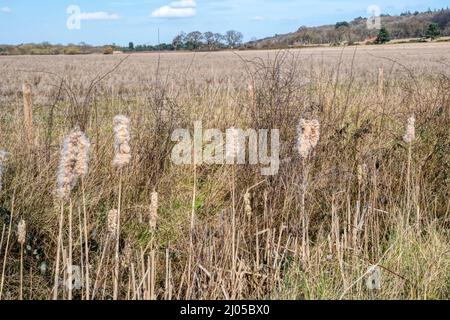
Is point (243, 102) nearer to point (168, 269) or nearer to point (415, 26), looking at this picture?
point (168, 269)

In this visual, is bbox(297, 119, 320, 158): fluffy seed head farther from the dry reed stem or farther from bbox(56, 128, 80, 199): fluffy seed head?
the dry reed stem

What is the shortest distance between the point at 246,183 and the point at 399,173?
4.02 ft

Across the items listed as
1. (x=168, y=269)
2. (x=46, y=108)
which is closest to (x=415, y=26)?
(x=46, y=108)

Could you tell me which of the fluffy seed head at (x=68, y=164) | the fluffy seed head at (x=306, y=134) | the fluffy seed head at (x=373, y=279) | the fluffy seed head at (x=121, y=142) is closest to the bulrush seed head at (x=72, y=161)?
the fluffy seed head at (x=68, y=164)

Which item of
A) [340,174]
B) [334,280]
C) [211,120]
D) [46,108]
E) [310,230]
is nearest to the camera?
[334,280]

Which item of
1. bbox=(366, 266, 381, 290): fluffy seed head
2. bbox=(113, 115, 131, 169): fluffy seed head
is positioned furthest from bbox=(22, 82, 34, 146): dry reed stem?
bbox=(366, 266, 381, 290): fluffy seed head

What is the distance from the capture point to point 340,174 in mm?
3529

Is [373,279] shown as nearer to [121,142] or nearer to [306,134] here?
[306,134]

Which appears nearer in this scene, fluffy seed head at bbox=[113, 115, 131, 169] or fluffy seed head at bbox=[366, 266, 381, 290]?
fluffy seed head at bbox=[113, 115, 131, 169]

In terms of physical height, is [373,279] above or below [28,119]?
below

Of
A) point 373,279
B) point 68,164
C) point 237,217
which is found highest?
point 68,164

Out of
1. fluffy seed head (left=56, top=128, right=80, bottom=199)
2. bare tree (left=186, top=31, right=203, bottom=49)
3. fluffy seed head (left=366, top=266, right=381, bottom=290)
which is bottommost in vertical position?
fluffy seed head (left=366, top=266, right=381, bottom=290)

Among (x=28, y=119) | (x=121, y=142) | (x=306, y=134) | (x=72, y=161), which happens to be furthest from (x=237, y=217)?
(x=28, y=119)

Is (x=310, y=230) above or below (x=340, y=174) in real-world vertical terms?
below
